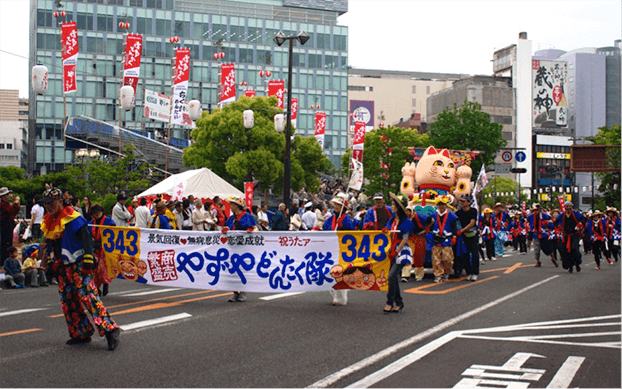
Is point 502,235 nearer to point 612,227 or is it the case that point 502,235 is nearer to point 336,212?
point 612,227

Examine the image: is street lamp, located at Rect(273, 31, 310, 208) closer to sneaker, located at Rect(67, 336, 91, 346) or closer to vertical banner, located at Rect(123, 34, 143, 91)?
vertical banner, located at Rect(123, 34, 143, 91)

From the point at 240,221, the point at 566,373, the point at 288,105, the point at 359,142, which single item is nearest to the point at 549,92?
the point at 359,142

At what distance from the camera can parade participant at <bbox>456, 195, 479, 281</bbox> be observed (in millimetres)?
14766

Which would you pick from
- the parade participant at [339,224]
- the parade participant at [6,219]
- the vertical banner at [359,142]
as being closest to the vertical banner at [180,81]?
the vertical banner at [359,142]

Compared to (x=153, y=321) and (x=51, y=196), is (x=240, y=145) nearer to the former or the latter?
(x=153, y=321)

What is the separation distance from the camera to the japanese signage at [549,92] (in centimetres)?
11056

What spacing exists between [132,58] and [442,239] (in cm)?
2499

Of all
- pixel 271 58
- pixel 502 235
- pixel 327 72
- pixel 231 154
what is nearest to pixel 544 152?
pixel 327 72

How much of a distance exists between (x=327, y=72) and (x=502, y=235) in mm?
58250

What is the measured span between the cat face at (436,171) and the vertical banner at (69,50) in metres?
22.3

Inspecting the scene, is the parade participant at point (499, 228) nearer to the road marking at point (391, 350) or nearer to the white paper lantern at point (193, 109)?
the road marking at point (391, 350)

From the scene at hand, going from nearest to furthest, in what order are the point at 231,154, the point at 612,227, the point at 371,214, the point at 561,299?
the point at 561,299 < the point at 371,214 < the point at 612,227 < the point at 231,154

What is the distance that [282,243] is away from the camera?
33.9ft

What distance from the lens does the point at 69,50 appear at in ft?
114
